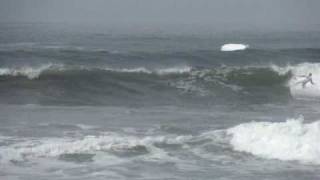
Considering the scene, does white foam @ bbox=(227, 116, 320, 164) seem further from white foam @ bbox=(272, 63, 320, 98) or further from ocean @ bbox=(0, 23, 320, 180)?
white foam @ bbox=(272, 63, 320, 98)

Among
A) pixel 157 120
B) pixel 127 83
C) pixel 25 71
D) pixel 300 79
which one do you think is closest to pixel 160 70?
pixel 127 83

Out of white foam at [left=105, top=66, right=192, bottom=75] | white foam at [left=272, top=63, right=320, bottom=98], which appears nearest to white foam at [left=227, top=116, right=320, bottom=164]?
white foam at [left=272, top=63, right=320, bottom=98]

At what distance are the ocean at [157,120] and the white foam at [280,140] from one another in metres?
0.02

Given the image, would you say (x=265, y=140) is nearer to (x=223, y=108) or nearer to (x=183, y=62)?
(x=223, y=108)

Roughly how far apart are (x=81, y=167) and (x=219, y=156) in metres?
2.27

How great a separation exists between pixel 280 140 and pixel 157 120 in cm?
392

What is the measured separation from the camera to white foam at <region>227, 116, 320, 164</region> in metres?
10.5

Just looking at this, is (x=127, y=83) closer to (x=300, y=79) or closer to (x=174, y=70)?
(x=174, y=70)

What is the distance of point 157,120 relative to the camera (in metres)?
14.3

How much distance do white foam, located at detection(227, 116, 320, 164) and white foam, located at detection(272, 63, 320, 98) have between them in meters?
8.52

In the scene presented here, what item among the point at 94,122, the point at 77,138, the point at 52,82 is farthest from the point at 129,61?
the point at 77,138

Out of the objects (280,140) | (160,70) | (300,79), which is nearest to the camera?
(280,140)

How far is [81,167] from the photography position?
978 centimetres

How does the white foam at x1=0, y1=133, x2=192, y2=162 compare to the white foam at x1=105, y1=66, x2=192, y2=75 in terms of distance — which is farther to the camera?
the white foam at x1=105, y1=66, x2=192, y2=75
